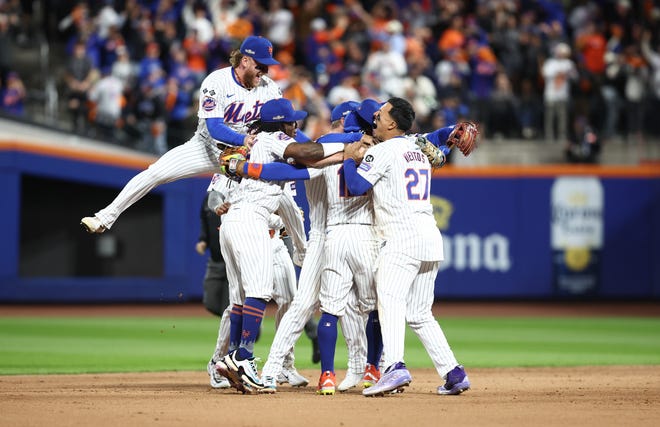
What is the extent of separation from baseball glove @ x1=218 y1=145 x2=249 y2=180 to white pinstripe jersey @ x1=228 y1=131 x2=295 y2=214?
65 millimetres

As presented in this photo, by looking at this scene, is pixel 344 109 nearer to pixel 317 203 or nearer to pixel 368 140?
pixel 368 140

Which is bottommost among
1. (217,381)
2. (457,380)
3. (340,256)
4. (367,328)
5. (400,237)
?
(217,381)

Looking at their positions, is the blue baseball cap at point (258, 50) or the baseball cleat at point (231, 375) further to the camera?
the blue baseball cap at point (258, 50)

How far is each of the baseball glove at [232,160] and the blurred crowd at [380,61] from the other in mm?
9460

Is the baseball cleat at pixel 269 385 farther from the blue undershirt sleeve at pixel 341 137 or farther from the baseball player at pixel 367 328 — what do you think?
the blue undershirt sleeve at pixel 341 137

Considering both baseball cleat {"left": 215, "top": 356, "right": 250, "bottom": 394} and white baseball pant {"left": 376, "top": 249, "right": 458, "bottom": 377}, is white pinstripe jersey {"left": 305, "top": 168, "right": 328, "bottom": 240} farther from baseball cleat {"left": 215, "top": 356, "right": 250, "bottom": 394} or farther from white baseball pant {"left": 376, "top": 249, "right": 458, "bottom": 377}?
baseball cleat {"left": 215, "top": 356, "right": 250, "bottom": 394}

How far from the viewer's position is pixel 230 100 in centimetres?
822

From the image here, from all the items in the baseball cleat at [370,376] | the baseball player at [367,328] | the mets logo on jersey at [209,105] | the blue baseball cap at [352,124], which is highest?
the mets logo on jersey at [209,105]

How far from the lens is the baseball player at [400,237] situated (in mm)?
7395

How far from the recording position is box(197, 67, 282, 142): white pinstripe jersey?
815 cm

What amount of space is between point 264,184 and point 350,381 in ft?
5.05

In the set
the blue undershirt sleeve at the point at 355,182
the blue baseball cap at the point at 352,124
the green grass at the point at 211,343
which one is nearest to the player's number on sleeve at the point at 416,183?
the blue undershirt sleeve at the point at 355,182

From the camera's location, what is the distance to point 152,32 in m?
19.5

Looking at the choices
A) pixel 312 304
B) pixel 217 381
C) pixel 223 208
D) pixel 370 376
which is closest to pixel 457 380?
pixel 370 376
